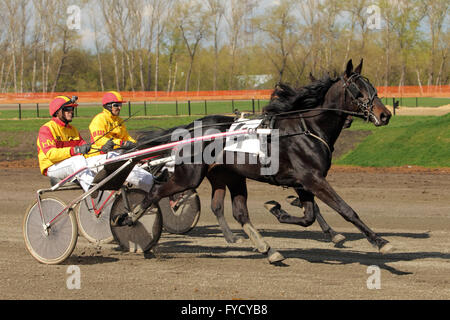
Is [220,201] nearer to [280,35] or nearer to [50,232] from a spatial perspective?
[50,232]

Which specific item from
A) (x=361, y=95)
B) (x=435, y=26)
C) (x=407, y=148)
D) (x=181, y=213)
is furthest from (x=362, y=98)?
(x=435, y=26)

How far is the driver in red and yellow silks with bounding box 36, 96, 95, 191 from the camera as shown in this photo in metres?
6.10

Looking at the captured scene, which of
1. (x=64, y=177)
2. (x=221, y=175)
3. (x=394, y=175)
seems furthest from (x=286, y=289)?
(x=394, y=175)

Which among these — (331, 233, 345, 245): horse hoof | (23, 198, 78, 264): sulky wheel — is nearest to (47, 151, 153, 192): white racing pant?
(23, 198, 78, 264): sulky wheel

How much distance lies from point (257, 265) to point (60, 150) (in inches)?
88.1

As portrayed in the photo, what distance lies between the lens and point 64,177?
20.5 feet

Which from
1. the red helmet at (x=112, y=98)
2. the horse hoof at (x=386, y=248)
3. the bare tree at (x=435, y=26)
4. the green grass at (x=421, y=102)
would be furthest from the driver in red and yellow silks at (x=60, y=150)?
the bare tree at (x=435, y=26)

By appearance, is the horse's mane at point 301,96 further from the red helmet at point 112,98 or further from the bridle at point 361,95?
the red helmet at point 112,98

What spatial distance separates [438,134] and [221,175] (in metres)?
10.3

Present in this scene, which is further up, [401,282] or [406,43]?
[406,43]

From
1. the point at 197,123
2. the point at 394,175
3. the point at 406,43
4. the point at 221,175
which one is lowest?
the point at 394,175
